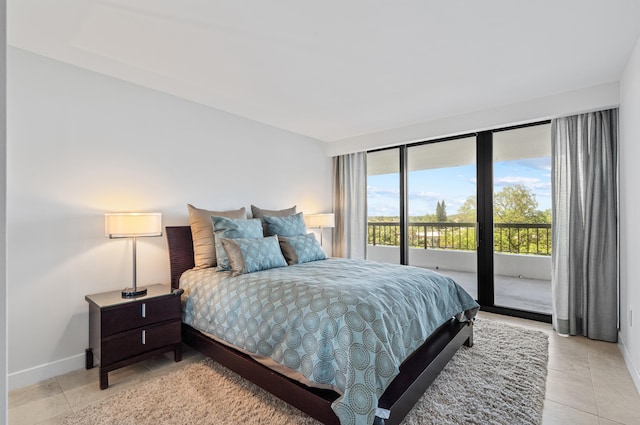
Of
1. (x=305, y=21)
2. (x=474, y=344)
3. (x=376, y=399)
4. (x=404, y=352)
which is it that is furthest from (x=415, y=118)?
(x=376, y=399)

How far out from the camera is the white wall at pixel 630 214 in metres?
2.30

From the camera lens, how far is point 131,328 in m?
2.38

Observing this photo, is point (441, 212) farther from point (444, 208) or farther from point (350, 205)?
point (350, 205)

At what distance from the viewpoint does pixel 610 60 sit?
8.36ft

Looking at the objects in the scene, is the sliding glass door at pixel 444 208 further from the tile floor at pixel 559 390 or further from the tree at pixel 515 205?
the tile floor at pixel 559 390

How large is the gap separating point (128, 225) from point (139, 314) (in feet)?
2.28

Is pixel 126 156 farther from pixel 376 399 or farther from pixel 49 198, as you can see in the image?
pixel 376 399

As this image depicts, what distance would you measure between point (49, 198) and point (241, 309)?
5.78ft

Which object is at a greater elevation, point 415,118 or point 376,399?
point 415,118

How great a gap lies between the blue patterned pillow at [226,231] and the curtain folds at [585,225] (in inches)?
125

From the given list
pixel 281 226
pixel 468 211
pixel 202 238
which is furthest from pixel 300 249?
pixel 468 211

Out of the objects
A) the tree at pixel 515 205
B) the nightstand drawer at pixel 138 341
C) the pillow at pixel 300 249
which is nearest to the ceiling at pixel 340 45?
the tree at pixel 515 205

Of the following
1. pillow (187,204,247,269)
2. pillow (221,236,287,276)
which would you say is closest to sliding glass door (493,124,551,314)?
pillow (221,236,287,276)

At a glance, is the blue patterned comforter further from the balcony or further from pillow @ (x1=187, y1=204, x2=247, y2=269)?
the balcony
